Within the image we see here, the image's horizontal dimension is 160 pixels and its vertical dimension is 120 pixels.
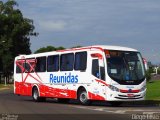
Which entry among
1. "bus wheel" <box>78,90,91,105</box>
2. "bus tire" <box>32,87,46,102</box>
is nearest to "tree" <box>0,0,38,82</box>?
"bus tire" <box>32,87,46,102</box>

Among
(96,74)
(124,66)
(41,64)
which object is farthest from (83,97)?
(41,64)

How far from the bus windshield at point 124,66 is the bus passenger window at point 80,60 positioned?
175 centimetres

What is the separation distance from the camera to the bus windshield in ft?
82.7

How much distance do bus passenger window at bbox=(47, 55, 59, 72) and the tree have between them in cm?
6260

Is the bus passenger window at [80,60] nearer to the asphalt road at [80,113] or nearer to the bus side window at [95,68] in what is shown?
the bus side window at [95,68]

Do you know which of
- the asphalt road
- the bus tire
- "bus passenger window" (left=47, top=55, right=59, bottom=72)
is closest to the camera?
the asphalt road

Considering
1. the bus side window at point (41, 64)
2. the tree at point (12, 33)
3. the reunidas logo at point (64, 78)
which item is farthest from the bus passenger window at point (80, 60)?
the tree at point (12, 33)

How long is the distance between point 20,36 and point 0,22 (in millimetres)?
5074

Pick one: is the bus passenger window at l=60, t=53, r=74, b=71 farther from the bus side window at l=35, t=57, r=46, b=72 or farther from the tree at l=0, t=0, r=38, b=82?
the tree at l=0, t=0, r=38, b=82

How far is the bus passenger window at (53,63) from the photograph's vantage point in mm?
29812

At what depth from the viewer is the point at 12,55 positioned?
95562mm

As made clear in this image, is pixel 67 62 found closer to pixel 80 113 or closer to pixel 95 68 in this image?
pixel 95 68

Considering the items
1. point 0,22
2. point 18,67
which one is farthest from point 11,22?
point 18,67

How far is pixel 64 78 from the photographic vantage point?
28.8 meters
